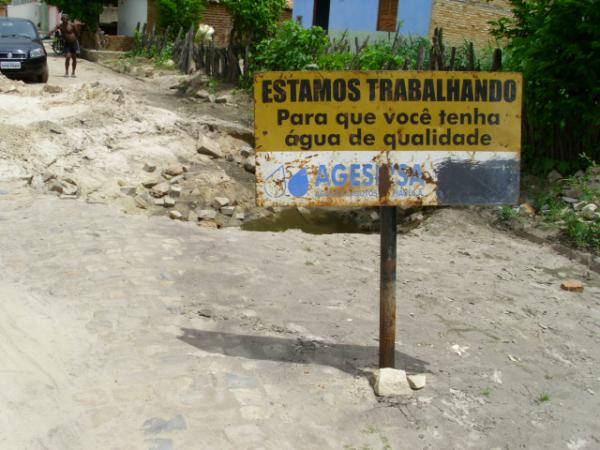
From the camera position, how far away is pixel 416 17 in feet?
63.7

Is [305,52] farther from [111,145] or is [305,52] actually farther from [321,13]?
[321,13]

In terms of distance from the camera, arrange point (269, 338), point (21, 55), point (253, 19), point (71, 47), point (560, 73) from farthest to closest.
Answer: point (71, 47) < point (253, 19) < point (21, 55) < point (560, 73) < point (269, 338)

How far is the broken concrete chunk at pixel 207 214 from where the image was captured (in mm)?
8180

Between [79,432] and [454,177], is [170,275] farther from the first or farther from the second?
[454,177]

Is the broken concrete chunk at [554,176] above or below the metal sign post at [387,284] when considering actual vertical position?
above

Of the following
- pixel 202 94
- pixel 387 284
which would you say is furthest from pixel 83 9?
pixel 387 284

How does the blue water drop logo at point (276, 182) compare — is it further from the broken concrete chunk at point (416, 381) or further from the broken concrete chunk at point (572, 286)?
the broken concrete chunk at point (572, 286)

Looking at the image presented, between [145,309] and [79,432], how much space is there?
1.38m

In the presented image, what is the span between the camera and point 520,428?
3.29 m

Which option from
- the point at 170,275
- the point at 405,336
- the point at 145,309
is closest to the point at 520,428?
the point at 405,336

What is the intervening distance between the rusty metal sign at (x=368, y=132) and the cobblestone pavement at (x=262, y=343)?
1.03m

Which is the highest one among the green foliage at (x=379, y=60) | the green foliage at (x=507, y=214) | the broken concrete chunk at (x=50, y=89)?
the green foliage at (x=379, y=60)

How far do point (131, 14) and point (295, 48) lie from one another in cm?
1306

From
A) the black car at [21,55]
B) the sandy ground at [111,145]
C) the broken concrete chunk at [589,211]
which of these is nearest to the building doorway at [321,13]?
the black car at [21,55]
